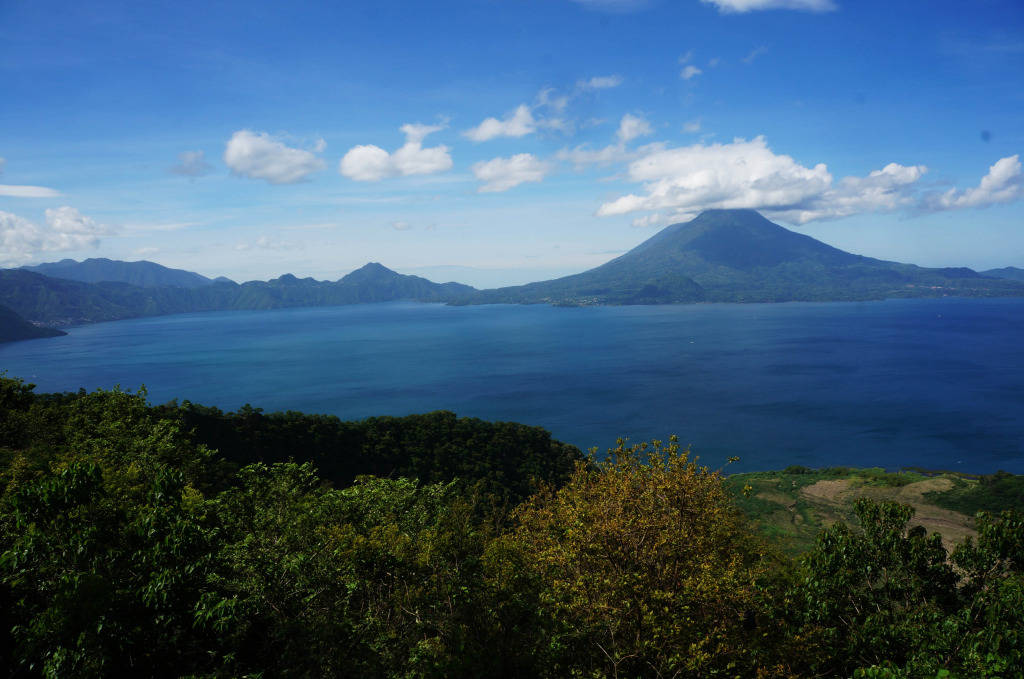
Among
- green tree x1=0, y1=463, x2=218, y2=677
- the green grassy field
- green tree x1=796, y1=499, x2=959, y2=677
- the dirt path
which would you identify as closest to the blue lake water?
the green grassy field

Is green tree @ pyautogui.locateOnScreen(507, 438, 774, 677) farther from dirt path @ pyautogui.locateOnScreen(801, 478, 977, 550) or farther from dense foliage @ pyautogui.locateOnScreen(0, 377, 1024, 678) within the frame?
dirt path @ pyautogui.locateOnScreen(801, 478, 977, 550)

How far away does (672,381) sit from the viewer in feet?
331

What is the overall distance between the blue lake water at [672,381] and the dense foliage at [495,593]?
55.2m

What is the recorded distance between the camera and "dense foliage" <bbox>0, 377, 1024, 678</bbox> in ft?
24.0

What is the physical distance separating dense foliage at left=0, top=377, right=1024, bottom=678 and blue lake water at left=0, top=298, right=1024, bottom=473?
5522 cm

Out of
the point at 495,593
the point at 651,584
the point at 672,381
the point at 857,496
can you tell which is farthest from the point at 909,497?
the point at 672,381

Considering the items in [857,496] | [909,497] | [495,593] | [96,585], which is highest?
[96,585]

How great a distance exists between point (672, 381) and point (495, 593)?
9587cm

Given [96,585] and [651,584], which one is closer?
[96,585]

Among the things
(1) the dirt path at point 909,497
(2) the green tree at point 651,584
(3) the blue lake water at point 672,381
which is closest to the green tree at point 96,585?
(2) the green tree at point 651,584

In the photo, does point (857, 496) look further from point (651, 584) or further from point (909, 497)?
point (651, 584)

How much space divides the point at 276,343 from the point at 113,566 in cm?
18123

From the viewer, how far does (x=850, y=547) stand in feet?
33.9

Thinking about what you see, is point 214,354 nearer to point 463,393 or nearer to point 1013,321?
point 463,393
